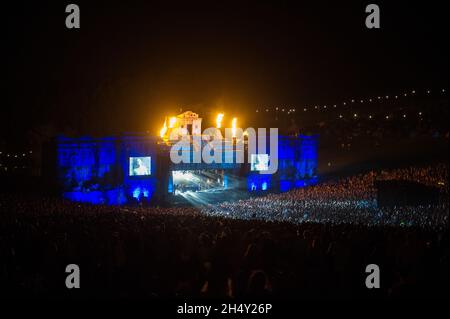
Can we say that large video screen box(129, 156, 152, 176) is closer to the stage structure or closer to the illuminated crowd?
the stage structure

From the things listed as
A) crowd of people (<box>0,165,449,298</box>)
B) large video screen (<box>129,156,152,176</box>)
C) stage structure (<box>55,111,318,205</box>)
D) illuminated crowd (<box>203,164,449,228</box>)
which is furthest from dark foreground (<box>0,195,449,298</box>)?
large video screen (<box>129,156,152,176</box>)

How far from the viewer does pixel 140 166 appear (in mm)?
46688

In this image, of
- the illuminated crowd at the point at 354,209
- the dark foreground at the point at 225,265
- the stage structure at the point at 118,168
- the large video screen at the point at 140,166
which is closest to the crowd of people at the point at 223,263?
the dark foreground at the point at 225,265

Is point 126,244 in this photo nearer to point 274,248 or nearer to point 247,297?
point 274,248

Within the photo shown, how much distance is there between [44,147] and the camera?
45500 mm

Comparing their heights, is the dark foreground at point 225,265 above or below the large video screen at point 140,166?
below

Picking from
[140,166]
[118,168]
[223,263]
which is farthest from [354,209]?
[118,168]

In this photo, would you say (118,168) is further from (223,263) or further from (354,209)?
(223,263)

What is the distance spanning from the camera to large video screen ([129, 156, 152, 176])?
1828 inches

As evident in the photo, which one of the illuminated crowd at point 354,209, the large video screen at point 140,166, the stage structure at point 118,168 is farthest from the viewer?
the large video screen at point 140,166

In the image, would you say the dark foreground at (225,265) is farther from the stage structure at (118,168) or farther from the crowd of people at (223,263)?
the stage structure at (118,168)

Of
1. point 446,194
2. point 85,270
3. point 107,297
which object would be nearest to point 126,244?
point 85,270

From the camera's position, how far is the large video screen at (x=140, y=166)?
4644 centimetres
